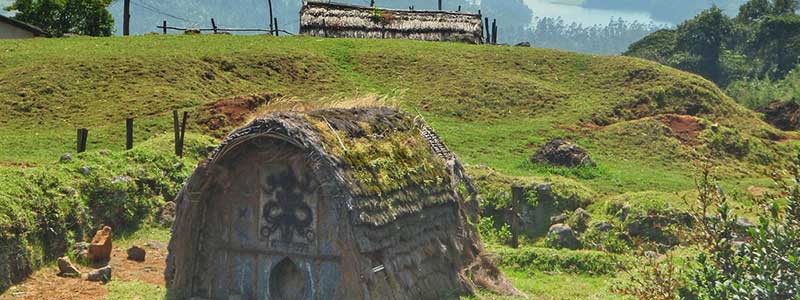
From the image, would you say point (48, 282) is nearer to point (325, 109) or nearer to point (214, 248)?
point (214, 248)

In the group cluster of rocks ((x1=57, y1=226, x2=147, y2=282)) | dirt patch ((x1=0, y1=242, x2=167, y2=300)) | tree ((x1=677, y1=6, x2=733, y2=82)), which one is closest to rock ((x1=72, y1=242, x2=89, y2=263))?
cluster of rocks ((x1=57, y1=226, x2=147, y2=282))

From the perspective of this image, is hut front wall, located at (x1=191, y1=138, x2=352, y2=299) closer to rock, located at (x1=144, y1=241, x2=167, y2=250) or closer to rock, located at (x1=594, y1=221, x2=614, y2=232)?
rock, located at (x1=144, y1=241, x2=167, y2=250)

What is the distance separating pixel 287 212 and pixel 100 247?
13.7 feet

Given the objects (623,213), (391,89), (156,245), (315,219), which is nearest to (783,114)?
(391,89)

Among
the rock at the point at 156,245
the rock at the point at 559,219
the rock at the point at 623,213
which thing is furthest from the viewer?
the rock at the point at 559,219

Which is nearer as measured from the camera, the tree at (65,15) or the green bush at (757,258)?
the green bush at (757,258)

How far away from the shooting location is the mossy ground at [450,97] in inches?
1038

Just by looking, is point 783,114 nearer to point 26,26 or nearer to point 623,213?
point 623,213

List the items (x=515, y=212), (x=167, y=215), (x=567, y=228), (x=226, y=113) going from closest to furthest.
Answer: (x=167, y=215)
(x=567, y=228)
(x=515, y=212)
(x=226, y=113)

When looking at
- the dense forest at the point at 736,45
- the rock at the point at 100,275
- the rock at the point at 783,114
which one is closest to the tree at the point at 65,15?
the rock at the point at 783,114

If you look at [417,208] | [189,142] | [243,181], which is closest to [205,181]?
[243,181]

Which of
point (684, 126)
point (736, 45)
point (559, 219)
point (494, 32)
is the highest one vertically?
point (736, 45)

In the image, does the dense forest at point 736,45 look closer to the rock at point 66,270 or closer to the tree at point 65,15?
the tree at point 65,15

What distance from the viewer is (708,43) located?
6806cm
